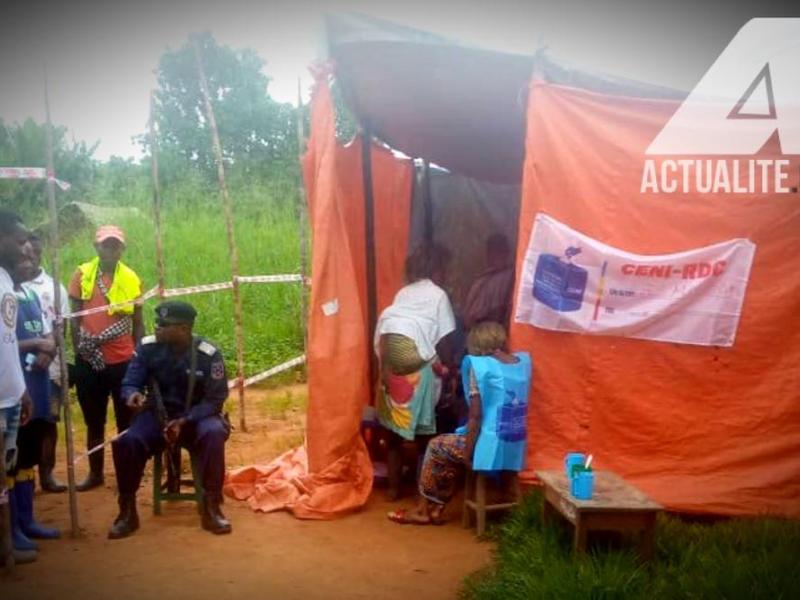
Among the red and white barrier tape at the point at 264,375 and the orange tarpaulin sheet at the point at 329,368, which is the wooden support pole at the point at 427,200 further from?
the orange tarpaulin sheet at the point at 329,368

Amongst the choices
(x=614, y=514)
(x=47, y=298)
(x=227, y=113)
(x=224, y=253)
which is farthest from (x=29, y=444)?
(x=227, y=113)

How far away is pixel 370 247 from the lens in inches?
252

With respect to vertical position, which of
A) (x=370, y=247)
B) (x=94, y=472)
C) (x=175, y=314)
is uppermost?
(x=370, y=247)

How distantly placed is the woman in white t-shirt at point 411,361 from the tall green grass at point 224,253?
14.4 feet

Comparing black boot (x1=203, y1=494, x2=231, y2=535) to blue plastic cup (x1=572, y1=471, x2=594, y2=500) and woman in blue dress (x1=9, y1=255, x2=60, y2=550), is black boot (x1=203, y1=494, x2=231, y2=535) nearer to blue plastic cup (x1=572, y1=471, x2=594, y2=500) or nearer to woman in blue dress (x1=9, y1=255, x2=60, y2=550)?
woman in blue dress (x1=9, y1=255, x2=60, y2=550)

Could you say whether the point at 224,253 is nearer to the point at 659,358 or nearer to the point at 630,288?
the point at 630,288

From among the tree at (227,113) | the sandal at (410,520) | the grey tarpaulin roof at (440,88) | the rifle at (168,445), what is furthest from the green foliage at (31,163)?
the sandal at (410,520)

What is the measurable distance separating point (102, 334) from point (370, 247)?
2.16 meters

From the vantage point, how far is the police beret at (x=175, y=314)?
4.67 m

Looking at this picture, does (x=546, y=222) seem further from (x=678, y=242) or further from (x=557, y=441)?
(x=557, y=441)

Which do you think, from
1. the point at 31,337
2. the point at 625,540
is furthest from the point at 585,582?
the point at 31,337

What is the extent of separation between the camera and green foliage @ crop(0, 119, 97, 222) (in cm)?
1269

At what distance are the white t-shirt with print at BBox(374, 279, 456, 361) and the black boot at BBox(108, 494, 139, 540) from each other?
1.84 m

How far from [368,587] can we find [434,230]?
4.21 m
